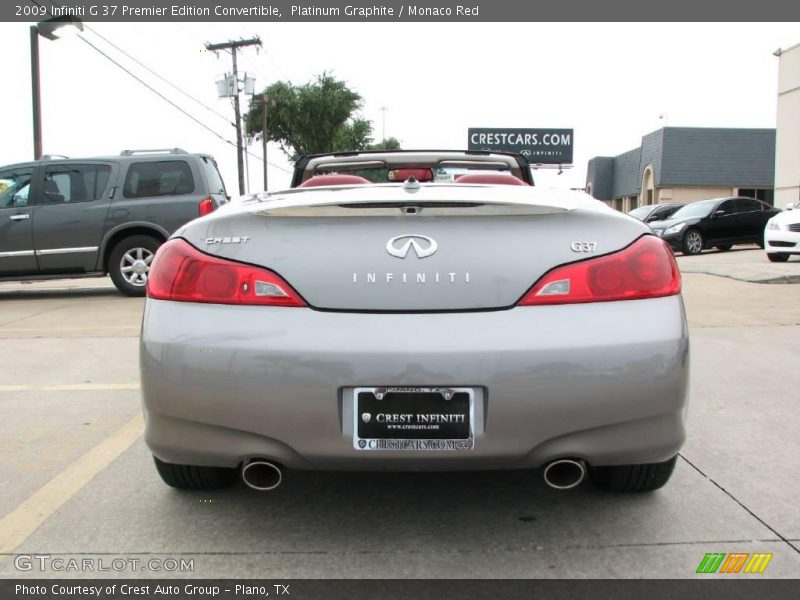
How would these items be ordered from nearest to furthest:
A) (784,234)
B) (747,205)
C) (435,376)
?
(435,376) → (784,234) → (747,205)

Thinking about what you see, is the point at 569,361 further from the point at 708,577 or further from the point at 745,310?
the point at 745,310

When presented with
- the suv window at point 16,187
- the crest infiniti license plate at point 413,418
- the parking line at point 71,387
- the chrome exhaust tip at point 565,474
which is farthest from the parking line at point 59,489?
the suv window at point 16,187

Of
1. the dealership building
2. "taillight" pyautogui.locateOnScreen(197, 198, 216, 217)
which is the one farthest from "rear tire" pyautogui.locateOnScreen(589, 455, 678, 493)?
the dealership building

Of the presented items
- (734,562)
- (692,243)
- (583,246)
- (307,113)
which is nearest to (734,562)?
(734,562)

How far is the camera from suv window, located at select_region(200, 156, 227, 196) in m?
9.94

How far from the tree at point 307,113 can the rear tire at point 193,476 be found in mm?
46183

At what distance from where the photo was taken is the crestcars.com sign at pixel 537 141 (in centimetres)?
4922

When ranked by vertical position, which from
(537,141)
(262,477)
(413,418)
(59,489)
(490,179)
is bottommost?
(59,489)

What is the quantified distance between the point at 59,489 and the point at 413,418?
5.51ft

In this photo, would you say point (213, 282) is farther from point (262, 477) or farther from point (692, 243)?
point (692, 243)

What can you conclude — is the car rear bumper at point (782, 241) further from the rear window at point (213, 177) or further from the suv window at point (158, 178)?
the suv window at point (158, 178)

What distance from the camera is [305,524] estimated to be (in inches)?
105

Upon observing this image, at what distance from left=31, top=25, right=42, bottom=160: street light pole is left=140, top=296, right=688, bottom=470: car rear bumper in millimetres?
16741

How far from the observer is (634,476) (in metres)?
2.74
